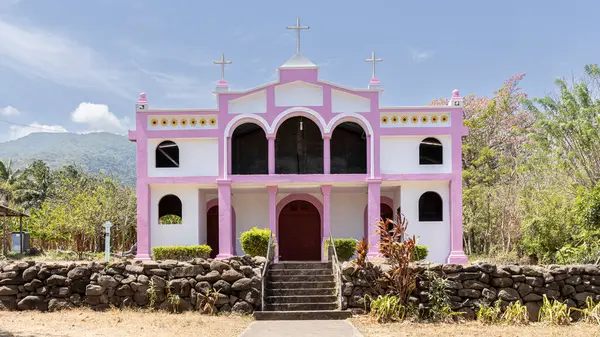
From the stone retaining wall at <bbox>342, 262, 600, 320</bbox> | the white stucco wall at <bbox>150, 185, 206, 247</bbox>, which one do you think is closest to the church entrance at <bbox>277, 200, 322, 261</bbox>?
the white stucco wall at <bbox>150, 185, 206, 247</bbox>

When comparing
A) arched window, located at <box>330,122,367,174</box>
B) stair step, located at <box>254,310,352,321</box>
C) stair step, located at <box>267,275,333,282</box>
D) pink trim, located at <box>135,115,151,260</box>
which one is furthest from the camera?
arched window, located at <box>330,122,367,174</box>

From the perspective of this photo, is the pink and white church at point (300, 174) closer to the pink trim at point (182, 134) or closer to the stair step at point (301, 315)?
the pink trim at point (182, 134)

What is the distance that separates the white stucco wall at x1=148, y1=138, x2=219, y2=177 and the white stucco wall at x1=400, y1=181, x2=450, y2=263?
6.66 meters

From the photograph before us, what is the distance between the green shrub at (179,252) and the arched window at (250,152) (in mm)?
3670

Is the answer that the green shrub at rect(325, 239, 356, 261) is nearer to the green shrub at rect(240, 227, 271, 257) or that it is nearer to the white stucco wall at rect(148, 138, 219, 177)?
the green shrub at rect(240, 227, 271, 257)

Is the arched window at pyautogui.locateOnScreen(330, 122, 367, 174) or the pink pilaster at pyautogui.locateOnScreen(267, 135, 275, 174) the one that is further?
the arched window at pyautogui.locateOnScreen(330, 122, 367, 174)

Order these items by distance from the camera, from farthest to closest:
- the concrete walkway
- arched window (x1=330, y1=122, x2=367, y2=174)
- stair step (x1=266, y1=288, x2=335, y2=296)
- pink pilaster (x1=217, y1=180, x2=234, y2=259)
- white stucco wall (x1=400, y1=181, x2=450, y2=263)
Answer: arched window (x1=330, y1=122, x2=367, y2=174), white stucco wall (x1=400, y1=181, x2=450, y2=263), pink pilaster (x1=217, y1=180, x2=234, y2=259), stair step (x1=266, y1=288, x2=335, y2=296), the concrete walkway

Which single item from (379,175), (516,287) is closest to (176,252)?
(379,175)

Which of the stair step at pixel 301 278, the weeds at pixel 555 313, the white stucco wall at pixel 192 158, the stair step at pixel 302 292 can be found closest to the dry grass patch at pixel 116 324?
the stair step at pixel 302 292

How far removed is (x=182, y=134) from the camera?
2225 centimetres

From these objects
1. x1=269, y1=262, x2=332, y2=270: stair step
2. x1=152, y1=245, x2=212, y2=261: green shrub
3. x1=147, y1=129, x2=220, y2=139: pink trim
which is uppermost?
x1=147, y1=129, x2=220, y2=139: pink trim

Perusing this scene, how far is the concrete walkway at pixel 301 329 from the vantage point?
41.2ft

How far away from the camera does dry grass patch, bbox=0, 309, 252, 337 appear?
495 inches

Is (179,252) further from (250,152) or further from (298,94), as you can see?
(298,94)
